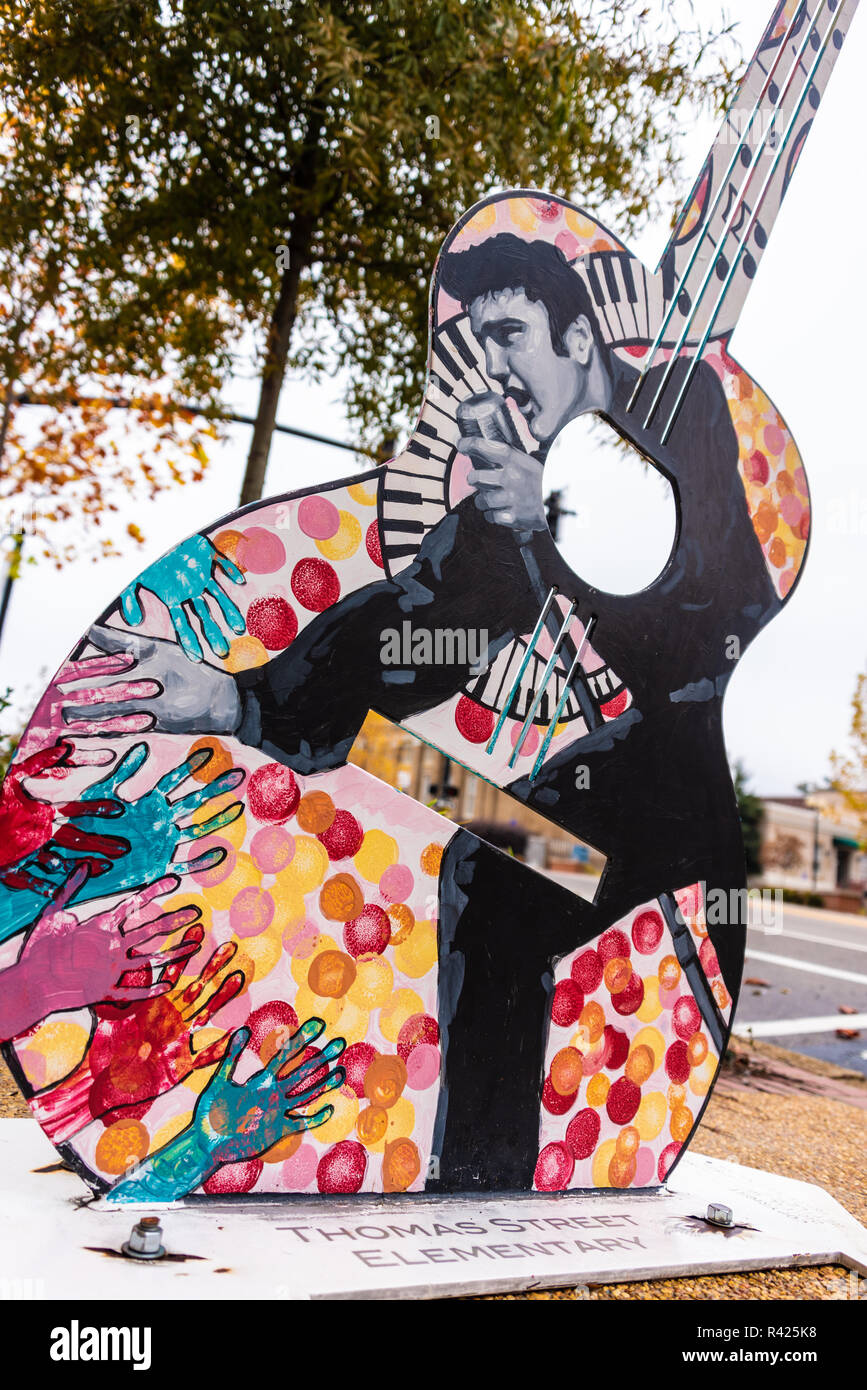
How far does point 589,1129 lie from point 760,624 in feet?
6.11

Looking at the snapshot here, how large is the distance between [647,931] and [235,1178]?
58.5 inches

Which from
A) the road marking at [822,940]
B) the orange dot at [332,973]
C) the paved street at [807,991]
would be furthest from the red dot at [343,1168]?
the road marking at [822,940]

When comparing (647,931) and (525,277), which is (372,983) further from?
(525,277)

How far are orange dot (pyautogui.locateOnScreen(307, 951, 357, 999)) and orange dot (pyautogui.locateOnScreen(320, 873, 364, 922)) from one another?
4.0 inches

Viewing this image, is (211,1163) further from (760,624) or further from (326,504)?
(760,624)

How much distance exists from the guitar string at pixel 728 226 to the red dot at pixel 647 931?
1.66m

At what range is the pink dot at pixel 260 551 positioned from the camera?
8.48 ft

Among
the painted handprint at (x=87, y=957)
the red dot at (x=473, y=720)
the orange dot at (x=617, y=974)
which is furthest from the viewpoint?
the orange dot at (x=617, y=974)

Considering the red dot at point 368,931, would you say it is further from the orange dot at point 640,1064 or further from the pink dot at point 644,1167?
the pink dot at point 644,1167

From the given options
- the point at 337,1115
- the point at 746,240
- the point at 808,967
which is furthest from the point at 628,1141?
the point at 808,967

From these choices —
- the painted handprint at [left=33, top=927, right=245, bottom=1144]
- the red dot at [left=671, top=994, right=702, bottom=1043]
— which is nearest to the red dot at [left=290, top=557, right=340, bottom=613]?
the painted handprint at [left=33, top=927, right=245, bottom=1144]

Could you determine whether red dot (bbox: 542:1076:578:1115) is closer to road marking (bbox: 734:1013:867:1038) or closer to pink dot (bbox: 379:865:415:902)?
pink dot (bbox: 379:865:415:902)

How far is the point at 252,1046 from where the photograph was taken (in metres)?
2.52

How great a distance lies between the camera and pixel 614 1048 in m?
3.09
